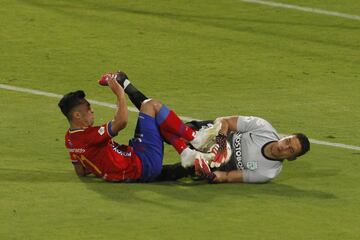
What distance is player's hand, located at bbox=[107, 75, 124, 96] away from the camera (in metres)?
15.0

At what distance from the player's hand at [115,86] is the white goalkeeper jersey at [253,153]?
1.33 m

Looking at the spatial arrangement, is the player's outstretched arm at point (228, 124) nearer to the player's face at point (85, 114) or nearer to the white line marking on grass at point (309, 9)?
the player's face at point (85, 114)

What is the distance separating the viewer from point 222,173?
1492cm

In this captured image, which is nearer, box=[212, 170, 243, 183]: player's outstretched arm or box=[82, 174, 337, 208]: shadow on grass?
box=[82, 174, 337, 208]: shadow on grass

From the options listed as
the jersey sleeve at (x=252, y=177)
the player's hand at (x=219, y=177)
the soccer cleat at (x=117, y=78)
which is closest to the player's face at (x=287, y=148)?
the jersey sleeve at (x=252, y=177)

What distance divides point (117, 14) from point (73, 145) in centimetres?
1006

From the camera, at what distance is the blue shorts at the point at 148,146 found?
585 inches

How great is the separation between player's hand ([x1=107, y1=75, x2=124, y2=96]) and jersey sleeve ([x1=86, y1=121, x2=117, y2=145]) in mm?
489

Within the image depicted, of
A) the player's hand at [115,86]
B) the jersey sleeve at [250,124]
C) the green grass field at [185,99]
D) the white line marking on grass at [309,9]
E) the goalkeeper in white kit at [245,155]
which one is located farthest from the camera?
the white line marking on grass at [309,9]

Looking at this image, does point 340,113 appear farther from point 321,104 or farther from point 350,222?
point 350,222

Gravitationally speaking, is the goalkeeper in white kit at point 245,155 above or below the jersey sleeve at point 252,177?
above

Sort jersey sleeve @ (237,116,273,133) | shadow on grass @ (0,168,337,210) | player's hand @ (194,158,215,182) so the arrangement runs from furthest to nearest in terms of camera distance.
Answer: jersey sleeve @ (237,116,273,133) → player's hand @ (194,158,215,182) → shadow on grass @ (0,168,337,210)

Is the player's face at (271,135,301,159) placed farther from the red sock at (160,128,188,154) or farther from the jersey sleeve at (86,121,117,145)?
the jersey sleeve at (86,121,117,145)

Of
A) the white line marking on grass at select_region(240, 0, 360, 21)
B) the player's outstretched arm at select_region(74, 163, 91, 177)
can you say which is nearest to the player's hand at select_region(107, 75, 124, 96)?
the player's outstretched arm at select_region(74, 163, 91, 177)
